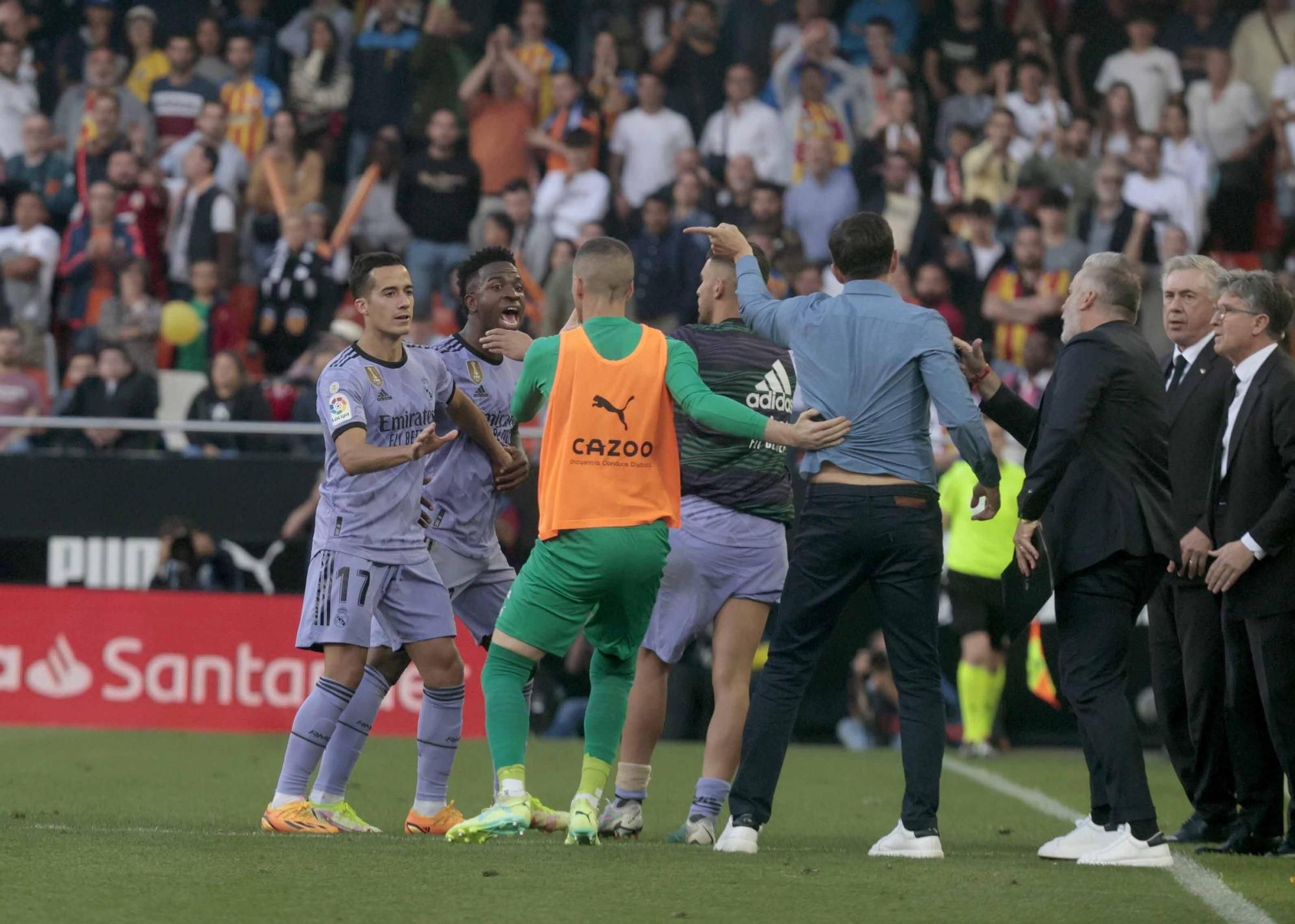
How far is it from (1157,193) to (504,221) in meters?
5.72

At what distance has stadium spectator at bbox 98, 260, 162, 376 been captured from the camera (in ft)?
51.6

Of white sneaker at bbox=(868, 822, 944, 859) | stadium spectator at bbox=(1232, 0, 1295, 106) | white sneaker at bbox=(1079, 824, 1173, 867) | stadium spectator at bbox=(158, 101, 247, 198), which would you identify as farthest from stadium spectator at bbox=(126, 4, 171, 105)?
white sneaker at bbox=(1079, 824, 1173, 867)

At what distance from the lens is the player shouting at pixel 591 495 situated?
6.72 metres

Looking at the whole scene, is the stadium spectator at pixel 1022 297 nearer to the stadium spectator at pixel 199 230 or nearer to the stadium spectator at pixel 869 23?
the stadium spectator at pixel 869 23

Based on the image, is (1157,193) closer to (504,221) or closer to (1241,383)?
(504,221)

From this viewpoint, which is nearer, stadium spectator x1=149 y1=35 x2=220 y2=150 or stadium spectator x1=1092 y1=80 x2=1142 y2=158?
stadium spectator x1=1092 y1=80 x2=1142 y2=158

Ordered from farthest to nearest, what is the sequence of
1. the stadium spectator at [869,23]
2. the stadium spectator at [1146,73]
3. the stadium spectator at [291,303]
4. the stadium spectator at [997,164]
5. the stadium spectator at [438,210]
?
1. the stadium spectator at [869,23]
2. the stadium spectator at [1146,73]
3. the stadium spectator at [997,164]
4. the stadium spectator at [438,210]
5. the stadium spectator at [291,303]

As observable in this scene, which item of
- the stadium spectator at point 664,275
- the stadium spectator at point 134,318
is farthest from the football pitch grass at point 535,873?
the stadium spectator at point 664,275

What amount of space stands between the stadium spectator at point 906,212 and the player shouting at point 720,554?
899 cm

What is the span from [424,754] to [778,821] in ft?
6.37

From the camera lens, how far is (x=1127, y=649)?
6.84m

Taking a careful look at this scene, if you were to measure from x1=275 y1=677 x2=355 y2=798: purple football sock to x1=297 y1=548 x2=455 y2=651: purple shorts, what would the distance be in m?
0.20

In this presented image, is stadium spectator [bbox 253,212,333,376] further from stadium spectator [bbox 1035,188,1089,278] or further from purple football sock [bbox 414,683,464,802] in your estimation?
purple football sock [bbox 414,683,464,802]

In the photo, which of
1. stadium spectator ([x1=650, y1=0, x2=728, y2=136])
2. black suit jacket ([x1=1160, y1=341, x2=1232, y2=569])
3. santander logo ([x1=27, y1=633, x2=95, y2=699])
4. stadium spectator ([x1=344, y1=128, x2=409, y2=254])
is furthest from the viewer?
stadium spectator ([x1=650, y1=0, x2=728, y2=136])
